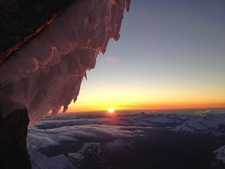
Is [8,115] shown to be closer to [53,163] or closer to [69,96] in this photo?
[69,96]

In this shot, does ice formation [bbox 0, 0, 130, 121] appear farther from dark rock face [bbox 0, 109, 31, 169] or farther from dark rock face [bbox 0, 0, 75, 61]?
dark rock face [bbox 0, 0, 75, 61]

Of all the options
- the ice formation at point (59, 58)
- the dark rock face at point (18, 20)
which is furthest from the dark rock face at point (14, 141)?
the dark rock face at point (18, 20)

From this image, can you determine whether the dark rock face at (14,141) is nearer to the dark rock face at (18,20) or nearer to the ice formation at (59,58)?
the ice formation at (59,58)

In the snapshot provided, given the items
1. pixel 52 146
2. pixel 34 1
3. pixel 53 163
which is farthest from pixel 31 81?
pixel 52 146

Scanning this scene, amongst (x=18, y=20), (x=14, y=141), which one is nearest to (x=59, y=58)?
(x=18, y=20)

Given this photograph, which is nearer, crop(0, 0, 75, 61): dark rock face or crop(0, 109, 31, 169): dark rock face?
crop(0, 0, 75, 61): dark rock face

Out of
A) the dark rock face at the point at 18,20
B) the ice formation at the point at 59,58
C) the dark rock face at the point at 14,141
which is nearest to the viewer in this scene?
the dark rock face at the point at 18,20

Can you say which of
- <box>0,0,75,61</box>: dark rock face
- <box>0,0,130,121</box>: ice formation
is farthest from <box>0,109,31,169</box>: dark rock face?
<box>0,0,75,61</box>: dark rock face
